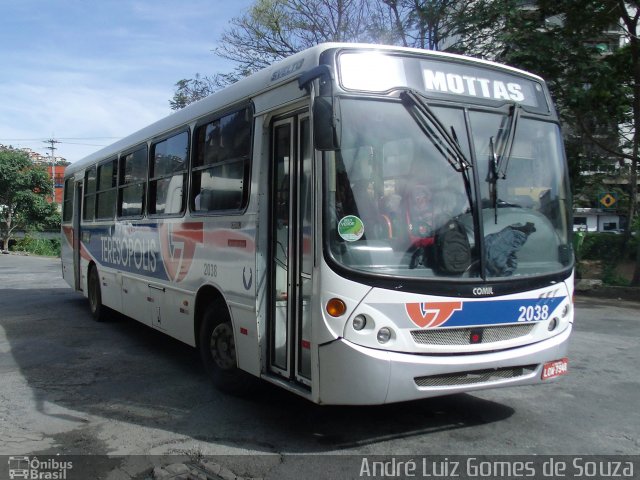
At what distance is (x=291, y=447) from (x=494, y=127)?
117 inches

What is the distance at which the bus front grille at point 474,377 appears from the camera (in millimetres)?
4254

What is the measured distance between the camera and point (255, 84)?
539 centimetres

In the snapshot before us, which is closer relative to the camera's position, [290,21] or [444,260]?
[444,260]

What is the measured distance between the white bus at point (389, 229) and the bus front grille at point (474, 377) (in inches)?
0.6

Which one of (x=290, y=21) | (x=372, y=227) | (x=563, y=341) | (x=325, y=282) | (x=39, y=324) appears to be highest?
(x=290, y=21)

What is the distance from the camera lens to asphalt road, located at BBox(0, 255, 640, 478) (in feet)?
15.0

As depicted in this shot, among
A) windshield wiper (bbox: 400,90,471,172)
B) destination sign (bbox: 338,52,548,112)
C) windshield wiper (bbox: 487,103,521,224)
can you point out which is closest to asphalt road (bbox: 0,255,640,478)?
windshield wiper (bbox: 487,103,521,224)

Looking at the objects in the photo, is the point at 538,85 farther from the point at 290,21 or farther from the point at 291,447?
the point at 290,21

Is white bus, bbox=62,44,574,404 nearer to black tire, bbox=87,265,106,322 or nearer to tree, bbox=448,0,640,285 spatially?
black tire, bbox=87,265,106,322

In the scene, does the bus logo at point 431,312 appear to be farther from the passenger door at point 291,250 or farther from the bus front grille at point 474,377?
the passenger door at point 291,250

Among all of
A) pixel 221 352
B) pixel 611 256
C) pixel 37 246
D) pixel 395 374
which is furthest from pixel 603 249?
pixel 37 246

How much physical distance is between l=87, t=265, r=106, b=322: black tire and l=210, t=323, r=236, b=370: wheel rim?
4.85m

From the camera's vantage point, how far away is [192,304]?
635 centimetres

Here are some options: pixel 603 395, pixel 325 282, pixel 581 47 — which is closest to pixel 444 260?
pixel 325 282
